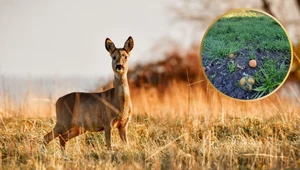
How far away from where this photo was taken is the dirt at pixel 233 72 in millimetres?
9586

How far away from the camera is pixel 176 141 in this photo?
9.04 metres

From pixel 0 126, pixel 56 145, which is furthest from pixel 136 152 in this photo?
pixel 0 126

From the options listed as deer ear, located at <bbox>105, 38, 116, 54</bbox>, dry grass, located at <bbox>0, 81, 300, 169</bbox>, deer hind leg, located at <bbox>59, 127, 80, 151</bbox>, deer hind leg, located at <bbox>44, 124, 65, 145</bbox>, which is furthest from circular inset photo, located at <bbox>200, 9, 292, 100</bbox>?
deer hind leg, located at <bbox>44, 124, 65, 145</bbox>

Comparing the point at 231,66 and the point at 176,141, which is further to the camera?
the point at 231,66

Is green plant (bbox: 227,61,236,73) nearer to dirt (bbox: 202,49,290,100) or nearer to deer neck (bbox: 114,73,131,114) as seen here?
dirt (bbox: 202,49,290,100)

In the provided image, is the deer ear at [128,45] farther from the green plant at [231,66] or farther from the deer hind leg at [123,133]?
the green plant at [231,66]

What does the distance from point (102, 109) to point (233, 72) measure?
1962 millimetres

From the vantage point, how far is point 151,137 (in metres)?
9.59

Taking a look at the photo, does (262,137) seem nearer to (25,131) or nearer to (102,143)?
(102,143)

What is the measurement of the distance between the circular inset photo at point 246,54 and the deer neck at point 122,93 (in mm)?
1619

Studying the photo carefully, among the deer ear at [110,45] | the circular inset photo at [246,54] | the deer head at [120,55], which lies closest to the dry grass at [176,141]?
the circular inset photo at [246,54]

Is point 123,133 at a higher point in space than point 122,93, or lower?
lower

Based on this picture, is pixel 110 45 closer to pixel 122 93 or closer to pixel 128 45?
pixel 128 45

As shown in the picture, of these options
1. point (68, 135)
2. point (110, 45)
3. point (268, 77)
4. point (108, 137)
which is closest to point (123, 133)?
point (108, 137)
